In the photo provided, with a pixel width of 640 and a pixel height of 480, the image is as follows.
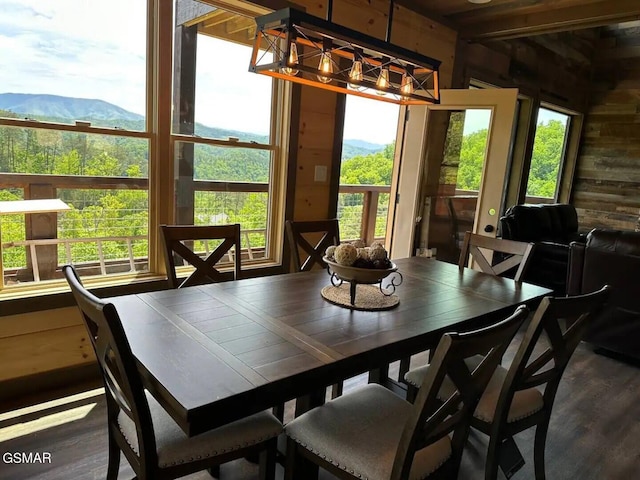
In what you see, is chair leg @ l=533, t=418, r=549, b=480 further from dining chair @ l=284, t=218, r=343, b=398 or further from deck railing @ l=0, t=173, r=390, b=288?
deck railing @ l=0, t=173, r=390, b=288

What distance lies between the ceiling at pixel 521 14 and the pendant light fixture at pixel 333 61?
207cm

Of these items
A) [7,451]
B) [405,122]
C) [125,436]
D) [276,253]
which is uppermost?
[405,122]

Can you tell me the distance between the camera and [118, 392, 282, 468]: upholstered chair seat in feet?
4.49

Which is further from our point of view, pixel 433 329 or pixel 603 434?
pixel 603 434

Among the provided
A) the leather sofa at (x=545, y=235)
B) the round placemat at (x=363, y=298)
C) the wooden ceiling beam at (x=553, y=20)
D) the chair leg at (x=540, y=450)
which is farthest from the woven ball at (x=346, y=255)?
the wooden ceiling beam at (x=553, y=20)

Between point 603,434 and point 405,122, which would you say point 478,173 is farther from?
point 603,434

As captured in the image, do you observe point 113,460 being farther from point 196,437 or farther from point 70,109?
point 70,109

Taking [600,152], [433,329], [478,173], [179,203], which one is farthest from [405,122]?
[600,152]

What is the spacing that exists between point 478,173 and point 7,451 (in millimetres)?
3825

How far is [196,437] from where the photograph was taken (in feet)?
4.66

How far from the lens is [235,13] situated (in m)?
2.91

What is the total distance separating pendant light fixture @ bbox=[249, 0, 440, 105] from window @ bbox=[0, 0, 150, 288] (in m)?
1.10

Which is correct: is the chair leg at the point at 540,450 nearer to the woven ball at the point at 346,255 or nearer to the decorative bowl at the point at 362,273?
the decorative bowl at the point at 362,273

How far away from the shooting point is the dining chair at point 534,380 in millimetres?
1477
